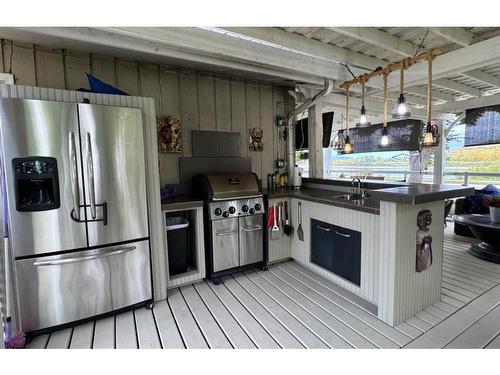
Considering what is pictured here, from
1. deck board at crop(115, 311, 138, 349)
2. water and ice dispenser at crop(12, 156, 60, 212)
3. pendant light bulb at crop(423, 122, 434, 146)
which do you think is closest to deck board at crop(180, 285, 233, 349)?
deck board at crop(115, 311, 138, 349)

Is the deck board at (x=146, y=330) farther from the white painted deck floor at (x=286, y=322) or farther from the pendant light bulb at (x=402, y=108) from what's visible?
the pendant light bulb at (x=402, y=108)

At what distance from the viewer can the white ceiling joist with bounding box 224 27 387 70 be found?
6.95ft

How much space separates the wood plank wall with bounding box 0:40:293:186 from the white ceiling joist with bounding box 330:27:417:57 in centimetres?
154

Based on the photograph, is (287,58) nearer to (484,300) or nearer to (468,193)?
(468,193)

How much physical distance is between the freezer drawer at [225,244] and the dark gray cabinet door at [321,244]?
0.87 m

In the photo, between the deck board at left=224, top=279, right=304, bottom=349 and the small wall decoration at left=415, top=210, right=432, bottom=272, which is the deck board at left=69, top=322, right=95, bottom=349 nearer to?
the deck board at left=224, top=279, right=304, bottom=349

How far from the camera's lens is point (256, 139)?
3574 mm

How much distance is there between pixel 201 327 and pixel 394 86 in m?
3.93

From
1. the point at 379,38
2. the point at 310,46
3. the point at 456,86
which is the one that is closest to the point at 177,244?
the point at 310,46

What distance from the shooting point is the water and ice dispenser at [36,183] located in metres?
1.74

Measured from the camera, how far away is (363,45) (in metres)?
2.74

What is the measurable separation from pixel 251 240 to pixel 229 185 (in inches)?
27.4

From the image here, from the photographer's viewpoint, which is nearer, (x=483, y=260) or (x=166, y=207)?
(x=166, y=207)
